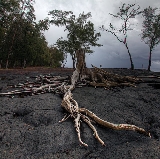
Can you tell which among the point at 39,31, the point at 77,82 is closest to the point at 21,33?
the point at 39,31

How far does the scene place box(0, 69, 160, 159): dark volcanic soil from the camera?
3121 millimetres

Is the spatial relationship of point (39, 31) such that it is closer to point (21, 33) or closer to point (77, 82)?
point (21, 33)

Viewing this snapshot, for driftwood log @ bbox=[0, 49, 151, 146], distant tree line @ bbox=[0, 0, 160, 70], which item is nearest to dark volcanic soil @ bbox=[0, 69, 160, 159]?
driftwood log @ bbox=[0, 49, 151, 146]

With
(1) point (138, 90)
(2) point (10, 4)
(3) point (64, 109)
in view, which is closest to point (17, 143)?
(3) point (64, 109)

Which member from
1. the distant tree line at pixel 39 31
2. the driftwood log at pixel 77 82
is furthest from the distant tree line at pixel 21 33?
the driftwood log at pixel 77 82

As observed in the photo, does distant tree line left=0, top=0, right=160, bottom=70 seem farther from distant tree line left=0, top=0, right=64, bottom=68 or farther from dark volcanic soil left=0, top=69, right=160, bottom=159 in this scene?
dark volcanic soil left=0, top=69, right=160, bottom=159

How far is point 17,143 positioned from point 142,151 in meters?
2.43

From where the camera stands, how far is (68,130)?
3754 mm

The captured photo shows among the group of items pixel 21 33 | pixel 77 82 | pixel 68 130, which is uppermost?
pixel 21 33

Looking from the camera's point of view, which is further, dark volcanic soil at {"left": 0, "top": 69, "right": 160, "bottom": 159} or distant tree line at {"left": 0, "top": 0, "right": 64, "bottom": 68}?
distant tree line at {"left": 0, "top": 0, "right": 64, "bottom": 68}

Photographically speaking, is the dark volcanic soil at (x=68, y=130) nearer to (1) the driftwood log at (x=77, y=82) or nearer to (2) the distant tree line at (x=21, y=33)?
(1) the driftwood log at (x=77, y=82)

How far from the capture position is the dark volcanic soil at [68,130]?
3121 millimetres

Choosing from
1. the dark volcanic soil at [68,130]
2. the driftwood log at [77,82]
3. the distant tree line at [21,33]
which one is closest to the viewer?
the dark volcanic soil at [68,130]

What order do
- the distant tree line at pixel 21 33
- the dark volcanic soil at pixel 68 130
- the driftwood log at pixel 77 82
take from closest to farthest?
1. the dark volcanic soil at pixel 68 130
2. the driftwood log at pixel 77 82
3. the distant tree line at pixel 21 33
